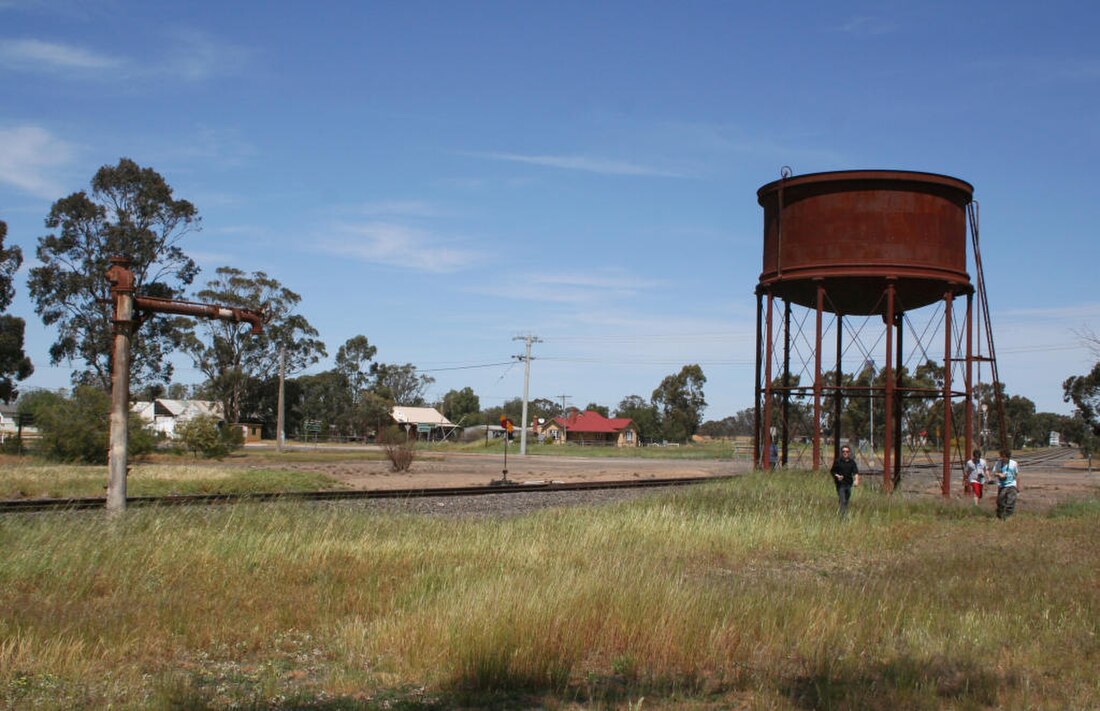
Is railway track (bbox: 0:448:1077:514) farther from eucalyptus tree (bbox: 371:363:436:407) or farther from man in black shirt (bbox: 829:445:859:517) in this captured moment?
eucalyptus tree (bbox: 371:363:436:407)

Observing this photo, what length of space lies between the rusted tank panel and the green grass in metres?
14.5

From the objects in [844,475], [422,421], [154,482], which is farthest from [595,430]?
[844,475]

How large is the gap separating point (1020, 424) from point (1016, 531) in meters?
135

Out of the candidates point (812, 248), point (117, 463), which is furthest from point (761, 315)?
point (117, 463)

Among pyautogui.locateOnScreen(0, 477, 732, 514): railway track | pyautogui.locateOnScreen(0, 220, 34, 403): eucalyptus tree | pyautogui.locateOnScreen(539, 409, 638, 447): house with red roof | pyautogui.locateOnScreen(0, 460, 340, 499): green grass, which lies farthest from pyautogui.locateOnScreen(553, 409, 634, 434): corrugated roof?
pyautogui.locateOnScreen(0, 460, 340, 499): green grass

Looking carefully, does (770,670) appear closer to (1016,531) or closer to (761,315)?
(1016,531)

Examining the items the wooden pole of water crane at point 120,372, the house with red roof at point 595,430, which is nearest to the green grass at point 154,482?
the wooden pole of water crane at point 120,372

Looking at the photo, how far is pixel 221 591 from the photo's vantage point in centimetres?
895

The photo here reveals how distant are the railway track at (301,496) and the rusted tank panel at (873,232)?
7.57 m

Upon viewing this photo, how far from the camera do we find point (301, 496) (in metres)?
17.6

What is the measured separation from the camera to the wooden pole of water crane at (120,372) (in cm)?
1288

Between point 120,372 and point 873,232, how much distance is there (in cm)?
1793

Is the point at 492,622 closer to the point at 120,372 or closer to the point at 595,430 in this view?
the point at 120,372

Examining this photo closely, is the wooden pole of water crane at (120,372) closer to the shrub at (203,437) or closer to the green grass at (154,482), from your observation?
the green grass at (154,482)
